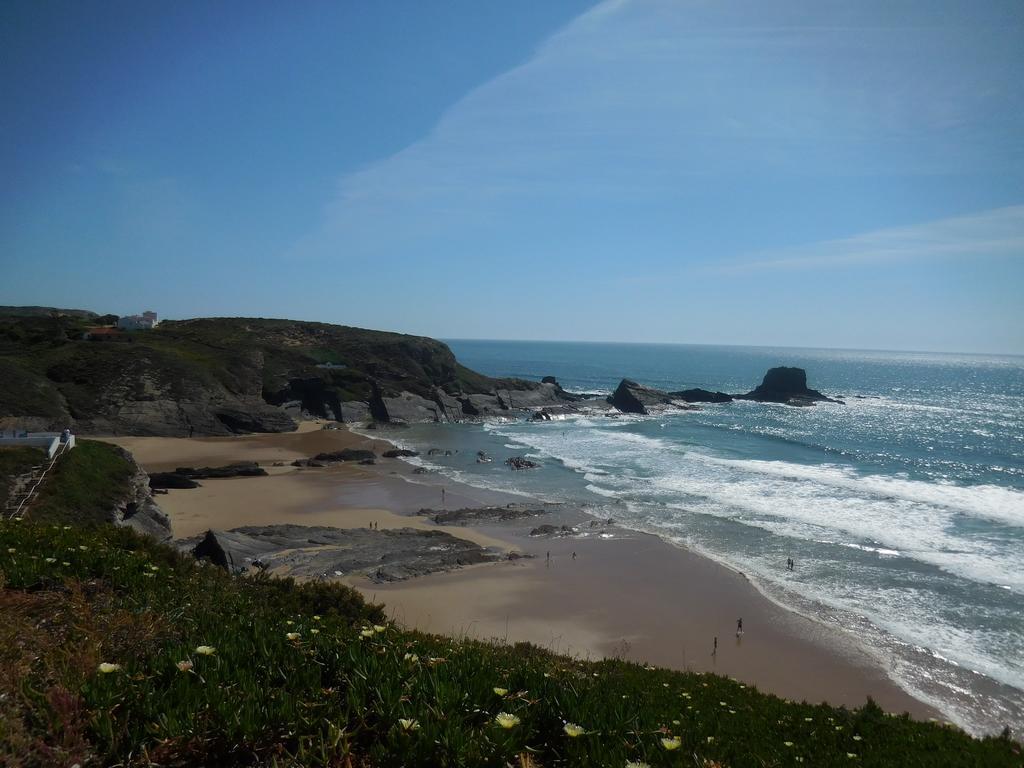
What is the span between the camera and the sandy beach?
1731 cm

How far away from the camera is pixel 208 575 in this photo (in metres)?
9.59

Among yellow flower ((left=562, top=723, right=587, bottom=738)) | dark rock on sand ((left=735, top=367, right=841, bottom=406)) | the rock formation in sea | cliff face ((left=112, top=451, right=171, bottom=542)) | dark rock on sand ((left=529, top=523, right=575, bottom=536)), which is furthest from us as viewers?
dark rock on sand ((left=735, top=367, right=841, bottom=406))

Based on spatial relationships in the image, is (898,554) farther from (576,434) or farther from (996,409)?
(996,409)

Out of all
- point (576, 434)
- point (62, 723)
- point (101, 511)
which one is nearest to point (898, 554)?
point (62, 723)

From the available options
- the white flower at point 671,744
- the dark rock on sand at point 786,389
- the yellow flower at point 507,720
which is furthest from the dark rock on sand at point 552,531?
the dark rock on sand at point 786,389

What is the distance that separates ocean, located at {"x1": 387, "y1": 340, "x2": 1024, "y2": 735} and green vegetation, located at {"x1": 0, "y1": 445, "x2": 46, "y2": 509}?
24.3 m

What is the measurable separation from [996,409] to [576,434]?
220ft

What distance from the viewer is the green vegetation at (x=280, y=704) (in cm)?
337

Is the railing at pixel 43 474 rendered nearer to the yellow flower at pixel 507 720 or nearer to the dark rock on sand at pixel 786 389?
the yellow flower at pixel 507 720

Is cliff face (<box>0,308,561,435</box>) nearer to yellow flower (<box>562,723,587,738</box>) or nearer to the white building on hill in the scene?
the white building on hill

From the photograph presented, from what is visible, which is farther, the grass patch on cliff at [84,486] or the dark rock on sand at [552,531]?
the dark rock on sand at [552,531]

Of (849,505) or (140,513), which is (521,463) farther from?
(140,513)

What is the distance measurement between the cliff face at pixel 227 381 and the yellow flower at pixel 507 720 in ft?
173

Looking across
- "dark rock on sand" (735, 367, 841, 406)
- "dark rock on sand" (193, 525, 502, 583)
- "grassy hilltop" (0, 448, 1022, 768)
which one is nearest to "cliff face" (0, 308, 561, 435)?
"dark rock on sand" (193, 525, 502, 583)
